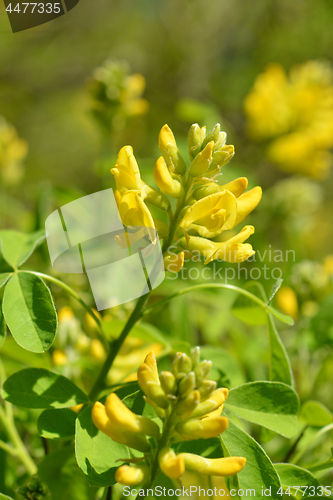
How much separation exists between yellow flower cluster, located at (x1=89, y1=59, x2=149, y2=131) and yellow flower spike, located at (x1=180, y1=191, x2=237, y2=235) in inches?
53.4

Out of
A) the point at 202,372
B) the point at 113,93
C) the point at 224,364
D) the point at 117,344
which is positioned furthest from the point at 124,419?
the point at 113,93

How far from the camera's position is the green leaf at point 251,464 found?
0.79m

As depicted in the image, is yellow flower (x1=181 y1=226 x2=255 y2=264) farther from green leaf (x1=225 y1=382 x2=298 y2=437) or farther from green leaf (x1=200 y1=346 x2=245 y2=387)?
green leaf (x1=200 y1=346 x2=245 y2=387)

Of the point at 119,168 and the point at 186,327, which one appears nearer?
the point at 119,168

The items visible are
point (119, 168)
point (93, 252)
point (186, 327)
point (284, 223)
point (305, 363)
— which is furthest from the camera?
point (284, 223)

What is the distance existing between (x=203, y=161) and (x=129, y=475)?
57cm

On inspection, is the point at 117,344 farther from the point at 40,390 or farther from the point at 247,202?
the point at 247,202

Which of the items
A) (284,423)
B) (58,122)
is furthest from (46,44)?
(284,423)

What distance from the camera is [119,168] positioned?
0.83 metres

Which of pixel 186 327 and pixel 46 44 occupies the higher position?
pixel 46 44

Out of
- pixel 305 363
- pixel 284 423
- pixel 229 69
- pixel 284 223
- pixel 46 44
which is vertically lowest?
pixel 305 363

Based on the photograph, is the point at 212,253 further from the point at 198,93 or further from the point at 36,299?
the point at 198,93

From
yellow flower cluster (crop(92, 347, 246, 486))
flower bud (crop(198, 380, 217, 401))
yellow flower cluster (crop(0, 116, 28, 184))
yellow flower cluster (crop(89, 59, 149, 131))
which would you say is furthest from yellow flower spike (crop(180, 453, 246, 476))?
yellow flower cluster (crop(0, 116, 28, 184))

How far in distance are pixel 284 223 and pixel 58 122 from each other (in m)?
3.27
